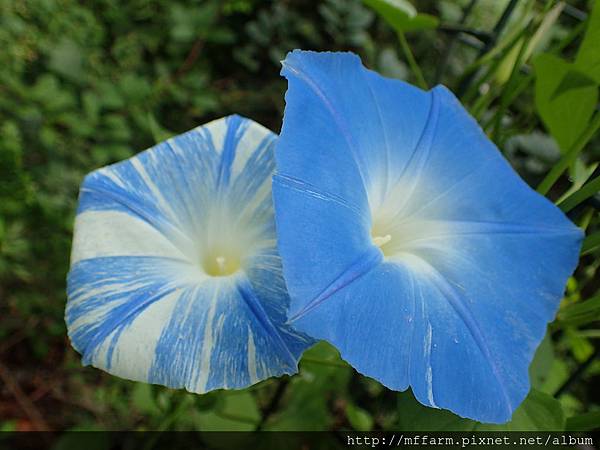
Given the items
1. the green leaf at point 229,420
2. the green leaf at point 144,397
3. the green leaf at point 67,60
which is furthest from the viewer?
the green leaf at point 67,60

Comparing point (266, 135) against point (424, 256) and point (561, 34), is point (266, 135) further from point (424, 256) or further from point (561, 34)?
point (561, 34)

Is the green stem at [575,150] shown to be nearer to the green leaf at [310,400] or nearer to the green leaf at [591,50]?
the green leaf at [591,50]

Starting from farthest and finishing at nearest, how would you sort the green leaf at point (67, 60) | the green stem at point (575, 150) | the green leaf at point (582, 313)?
the green leaf at point (67, 60)
the green leaf at point (582, 313)
the green stem at point (575, 150)

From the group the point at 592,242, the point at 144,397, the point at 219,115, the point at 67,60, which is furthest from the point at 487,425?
the point at 219,115

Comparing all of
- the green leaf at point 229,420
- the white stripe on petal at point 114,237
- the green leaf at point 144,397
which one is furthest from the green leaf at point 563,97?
the green leaf at point 144,397

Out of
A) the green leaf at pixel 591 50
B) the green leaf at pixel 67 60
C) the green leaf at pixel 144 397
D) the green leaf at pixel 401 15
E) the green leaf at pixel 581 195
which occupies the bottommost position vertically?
the green leaf at pixel 144 397

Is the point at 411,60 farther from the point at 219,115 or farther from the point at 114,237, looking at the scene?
the point at 219,115

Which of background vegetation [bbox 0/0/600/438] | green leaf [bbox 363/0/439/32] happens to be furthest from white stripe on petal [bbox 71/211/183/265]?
green leaf [bbox 363/0/439/32]

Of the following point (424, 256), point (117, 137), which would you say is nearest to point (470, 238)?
point (424, 256)
